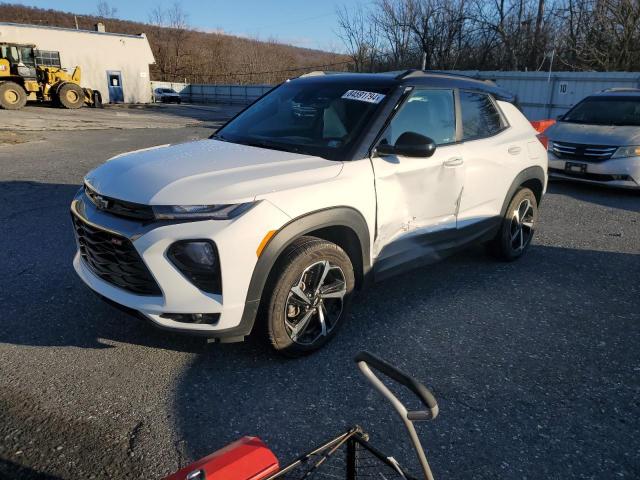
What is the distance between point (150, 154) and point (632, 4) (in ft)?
72.6

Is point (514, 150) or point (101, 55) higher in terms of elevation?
point (101, 55)

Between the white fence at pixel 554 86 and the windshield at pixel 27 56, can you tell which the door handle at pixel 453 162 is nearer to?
the white fence at pixel 554 86

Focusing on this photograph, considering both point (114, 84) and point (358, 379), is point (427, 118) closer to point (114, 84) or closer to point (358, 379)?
point (358, 379)

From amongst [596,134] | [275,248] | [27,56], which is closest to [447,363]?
[275,248]

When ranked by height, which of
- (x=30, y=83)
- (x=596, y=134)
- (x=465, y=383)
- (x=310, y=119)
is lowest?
(x=465, y=383)

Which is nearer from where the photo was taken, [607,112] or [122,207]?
[122,207]

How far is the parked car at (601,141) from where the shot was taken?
7.96 metres

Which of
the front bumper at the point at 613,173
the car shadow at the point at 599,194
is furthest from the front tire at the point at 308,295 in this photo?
the front bumper at the point at 613,173

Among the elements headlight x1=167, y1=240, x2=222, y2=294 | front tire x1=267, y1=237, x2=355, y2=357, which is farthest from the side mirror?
headlight x1=167, y1=240, x2=222, y2=294

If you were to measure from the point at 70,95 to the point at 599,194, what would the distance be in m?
26.6

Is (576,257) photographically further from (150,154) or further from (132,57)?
(132,57)

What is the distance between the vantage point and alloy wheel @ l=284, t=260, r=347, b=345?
3025 mm

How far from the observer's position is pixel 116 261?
2785 mm

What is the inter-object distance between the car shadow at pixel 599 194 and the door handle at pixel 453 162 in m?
4.96
